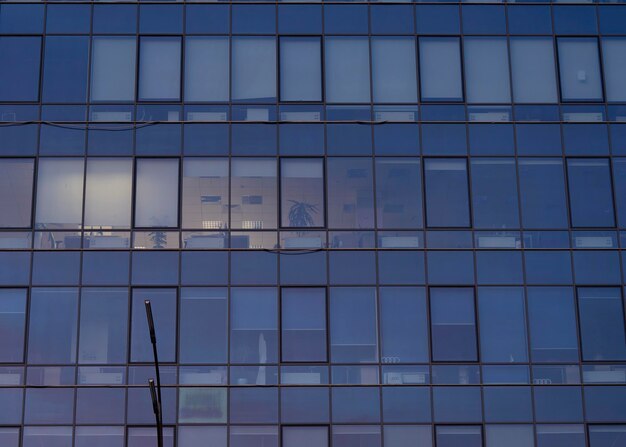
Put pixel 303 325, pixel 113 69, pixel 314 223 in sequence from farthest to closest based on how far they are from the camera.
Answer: pixel 113 69, pixel 314 223, pixel 303 325

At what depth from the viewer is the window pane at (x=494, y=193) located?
84.7 ft

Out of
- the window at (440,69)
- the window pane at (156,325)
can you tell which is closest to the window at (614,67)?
the window at (440,69)

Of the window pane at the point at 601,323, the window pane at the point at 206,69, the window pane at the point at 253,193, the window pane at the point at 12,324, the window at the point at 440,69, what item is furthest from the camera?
the window at the point at 440,69

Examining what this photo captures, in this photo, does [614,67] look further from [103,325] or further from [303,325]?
[103,325]

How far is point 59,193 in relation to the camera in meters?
25.7

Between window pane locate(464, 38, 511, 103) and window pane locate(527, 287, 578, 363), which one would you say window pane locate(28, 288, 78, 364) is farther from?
window pane locate(464, 38, 511, 103)

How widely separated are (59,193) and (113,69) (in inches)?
153

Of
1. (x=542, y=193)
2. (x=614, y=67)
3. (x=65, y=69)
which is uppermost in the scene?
(x=614, y=67)

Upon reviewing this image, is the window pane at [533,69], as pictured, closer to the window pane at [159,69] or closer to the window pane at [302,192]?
the window pane at [302,192]

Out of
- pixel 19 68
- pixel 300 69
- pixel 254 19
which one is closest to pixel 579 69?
pixel 300 69

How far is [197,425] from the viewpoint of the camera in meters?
24.3

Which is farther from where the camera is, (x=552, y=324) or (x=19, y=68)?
(x=19, y=68)

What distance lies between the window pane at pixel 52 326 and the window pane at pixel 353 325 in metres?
6.98

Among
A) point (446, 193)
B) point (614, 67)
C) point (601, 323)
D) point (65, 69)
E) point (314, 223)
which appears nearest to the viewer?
point (601, 323)
